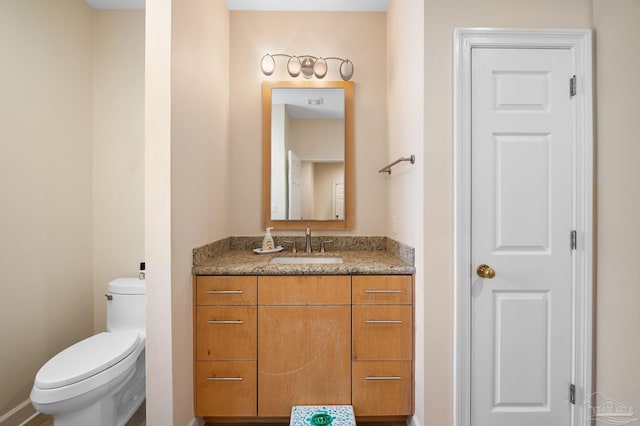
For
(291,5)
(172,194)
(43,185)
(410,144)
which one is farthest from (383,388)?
(291,5)

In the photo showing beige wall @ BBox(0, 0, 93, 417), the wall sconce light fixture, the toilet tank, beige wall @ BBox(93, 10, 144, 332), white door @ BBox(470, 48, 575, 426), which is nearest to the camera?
white door @ BBox(470, 48, 575, 426)

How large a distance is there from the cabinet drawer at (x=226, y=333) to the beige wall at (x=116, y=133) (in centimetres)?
95

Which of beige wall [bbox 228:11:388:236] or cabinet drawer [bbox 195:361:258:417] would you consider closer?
cabinet drawer [bbox 195:361:258:417]

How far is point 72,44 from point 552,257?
319 centimetres

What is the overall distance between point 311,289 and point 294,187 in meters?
0.89

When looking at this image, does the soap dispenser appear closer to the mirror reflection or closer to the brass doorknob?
the mirror reflection

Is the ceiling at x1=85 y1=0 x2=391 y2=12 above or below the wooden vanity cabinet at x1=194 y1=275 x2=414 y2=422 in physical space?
above

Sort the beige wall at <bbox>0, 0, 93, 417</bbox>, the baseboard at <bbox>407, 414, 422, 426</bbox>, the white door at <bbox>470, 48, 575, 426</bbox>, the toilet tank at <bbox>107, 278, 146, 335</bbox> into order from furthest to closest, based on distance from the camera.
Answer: the toilet tank at <bbox>107, 278, 146, 335</bbox>
the beige wall at <bbox>0, 0, 93, 417</bbox>
the baseboard at <bbox>407, 414, 422, 426</bbox>
the white door at <bbox>470, 48, 575, 426</bbox>

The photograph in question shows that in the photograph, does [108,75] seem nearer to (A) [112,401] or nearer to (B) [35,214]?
(B) [35,214]

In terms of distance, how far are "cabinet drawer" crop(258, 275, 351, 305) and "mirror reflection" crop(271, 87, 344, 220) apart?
28.2 inches

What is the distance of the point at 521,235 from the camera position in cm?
144
